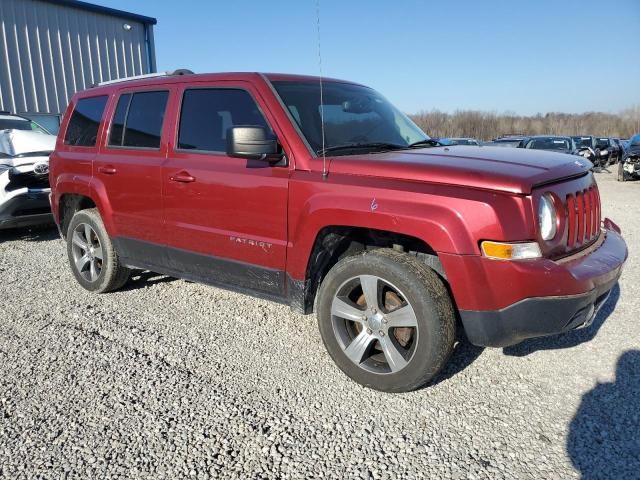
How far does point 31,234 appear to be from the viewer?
7910 mm

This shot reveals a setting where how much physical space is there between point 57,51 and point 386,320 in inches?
599

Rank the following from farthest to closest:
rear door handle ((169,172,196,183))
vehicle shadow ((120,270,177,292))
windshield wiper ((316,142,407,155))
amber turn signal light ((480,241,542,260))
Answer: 1. vehicle shadow ((120,270,177,292))
2. rear door handle ((169,172,196,183))
3. windshield wiper ((316,142,407,155))
4. amber turn signal light ((480,241,542,260))

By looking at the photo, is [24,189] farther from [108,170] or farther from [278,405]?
[278,405]

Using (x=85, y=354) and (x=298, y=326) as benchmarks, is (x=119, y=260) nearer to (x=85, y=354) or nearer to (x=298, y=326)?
(x=85, y=354)

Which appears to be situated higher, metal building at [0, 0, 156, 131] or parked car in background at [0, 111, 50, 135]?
metal building at [0, 0, 156, 131]

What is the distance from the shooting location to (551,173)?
272 centimetres

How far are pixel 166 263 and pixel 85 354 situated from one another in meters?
0.94

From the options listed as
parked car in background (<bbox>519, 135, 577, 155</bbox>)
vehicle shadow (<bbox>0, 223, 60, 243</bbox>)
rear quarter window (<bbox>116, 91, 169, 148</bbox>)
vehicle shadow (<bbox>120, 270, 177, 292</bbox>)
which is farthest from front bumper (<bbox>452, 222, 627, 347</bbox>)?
parked car in background (<bbox>519, 135, 577, 155</bbox>)

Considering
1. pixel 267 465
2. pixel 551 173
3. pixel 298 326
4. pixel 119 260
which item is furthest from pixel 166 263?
pixel 551 173

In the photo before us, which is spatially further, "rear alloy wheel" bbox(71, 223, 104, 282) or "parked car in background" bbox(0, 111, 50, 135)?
"parked car in background" bbox(0, 111, 50, 135)

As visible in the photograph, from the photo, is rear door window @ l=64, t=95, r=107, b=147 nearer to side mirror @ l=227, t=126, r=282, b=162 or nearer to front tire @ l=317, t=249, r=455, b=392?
side mirror @ l=227, t=126, r=282, b=162

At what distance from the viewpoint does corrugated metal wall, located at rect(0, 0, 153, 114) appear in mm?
13242

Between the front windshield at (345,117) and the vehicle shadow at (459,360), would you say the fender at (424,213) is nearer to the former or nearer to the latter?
the front windshield at (345,117)

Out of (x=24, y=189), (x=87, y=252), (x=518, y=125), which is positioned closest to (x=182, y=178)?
(x=87, y=252)
